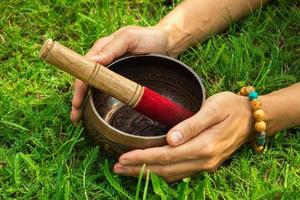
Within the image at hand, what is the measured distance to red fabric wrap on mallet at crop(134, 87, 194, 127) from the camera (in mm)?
2428

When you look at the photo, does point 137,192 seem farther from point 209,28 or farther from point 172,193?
point 209,28

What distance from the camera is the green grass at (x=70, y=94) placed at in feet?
8.46

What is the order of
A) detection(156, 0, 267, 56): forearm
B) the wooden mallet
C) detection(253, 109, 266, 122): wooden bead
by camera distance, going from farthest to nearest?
detection(156, 0, 267, 56): forearm < detection(253, 109, 266, 122): wooden bead < the wooden mallet

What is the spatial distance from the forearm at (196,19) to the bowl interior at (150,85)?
0.27 metres

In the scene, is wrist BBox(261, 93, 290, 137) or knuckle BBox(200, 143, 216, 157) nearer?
knuckle BBox(200, 143, 216, 157)

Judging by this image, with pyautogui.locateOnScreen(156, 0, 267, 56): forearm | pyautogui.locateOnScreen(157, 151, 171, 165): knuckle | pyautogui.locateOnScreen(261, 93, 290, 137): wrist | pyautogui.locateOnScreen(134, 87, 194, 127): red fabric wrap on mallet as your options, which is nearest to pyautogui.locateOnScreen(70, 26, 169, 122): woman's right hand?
pyautogui.locateOnScreen(156, 0, 267, 56): forearm

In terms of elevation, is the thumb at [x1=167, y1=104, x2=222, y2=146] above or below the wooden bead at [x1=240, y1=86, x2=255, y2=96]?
above

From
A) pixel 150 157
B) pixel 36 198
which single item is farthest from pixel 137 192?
pixel 36 198

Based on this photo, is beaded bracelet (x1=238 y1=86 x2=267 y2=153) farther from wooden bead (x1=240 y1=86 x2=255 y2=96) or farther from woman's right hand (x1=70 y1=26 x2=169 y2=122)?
woman's right hand (x1=70 y1=26 x2=169 y2=122)

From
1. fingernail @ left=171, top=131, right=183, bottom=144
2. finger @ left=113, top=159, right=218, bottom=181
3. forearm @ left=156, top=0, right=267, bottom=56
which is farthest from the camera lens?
forearm @ left=156, top=0, right=267, bottom=56

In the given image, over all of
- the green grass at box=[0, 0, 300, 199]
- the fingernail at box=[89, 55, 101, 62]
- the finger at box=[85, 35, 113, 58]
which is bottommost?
the green grass at box=[0, 0, 300, 199]

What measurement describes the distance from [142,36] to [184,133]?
0.57 m

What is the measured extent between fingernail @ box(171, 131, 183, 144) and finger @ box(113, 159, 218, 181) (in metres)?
0.14

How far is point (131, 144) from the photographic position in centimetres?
237
